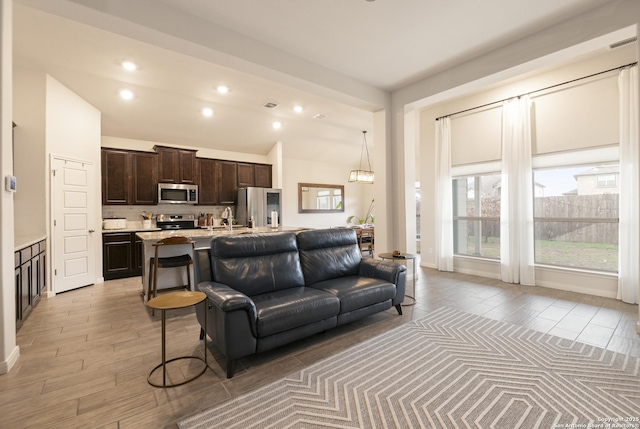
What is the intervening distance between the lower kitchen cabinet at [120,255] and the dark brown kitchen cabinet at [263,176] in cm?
304

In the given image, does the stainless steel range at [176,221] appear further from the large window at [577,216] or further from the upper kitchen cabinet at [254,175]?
the large window at [577,216]

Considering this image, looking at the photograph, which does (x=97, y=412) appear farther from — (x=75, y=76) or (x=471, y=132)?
(x=471, y=132)

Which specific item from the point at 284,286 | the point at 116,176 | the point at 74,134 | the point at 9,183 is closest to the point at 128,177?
the point at 116,176

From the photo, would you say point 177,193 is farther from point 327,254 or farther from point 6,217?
point 327,254

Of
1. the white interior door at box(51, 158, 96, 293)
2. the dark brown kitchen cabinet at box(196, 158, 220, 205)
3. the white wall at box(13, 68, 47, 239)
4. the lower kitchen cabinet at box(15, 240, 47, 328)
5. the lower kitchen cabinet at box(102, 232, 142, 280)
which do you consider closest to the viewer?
the lower kitchen cabinet at box(15, 240, 47, 328)

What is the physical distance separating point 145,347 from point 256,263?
124 centimetres

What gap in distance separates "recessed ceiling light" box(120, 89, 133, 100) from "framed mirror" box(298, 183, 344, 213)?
454 cm

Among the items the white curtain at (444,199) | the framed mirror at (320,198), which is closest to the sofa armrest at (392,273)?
the white curtain at (444,199)

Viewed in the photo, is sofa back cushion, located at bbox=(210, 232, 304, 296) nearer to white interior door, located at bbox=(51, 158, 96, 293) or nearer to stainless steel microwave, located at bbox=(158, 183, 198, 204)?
white interior door, located at bbox=(51, 158, 96, 293)

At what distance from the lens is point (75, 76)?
4289 millimetres

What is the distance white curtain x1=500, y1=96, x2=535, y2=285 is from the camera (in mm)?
4602

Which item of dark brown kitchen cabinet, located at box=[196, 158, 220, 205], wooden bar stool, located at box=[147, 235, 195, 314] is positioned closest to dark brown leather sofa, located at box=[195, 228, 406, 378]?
wooden bar stool, located at box=[147, 235, 195, 314]

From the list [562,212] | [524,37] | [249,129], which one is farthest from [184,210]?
[562,212]

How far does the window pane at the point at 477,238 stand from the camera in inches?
209
